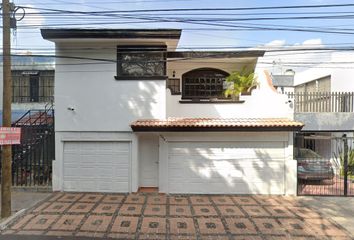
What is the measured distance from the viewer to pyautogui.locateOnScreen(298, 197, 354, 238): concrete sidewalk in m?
9.42

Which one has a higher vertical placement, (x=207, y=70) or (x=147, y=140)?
(x=207, y=70)

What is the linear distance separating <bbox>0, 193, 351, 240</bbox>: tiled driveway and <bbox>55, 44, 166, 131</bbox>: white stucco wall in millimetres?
2765

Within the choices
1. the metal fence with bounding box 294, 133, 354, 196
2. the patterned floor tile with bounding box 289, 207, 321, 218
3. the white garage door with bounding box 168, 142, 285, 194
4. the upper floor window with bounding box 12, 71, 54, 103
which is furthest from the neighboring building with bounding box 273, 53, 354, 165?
the upper floor window with bounding box 12, 71, 54, 103

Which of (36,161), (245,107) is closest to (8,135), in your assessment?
(36,161)

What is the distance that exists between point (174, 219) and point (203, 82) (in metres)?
7.80

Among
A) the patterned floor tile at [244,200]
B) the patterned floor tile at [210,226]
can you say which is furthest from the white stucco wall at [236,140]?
the patterned floor tile at [210,226]

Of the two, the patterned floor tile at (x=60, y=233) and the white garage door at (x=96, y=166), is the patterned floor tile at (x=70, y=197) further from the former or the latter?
the patterned floor tile at (x=60, y=233)

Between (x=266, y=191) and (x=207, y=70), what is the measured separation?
599 centimetres

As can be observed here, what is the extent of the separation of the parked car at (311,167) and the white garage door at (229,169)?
3.22 ft

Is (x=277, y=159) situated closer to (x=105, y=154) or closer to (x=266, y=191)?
(x=266, y=191)

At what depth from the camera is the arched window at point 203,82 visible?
1550 cm

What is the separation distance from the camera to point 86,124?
508 inches

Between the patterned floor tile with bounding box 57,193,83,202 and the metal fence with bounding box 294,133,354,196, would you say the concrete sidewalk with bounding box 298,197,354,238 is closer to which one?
the metal fence with bounding box 294,133,354,196

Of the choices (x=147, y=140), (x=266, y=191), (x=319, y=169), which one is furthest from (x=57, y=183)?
(x=319, y=169)
